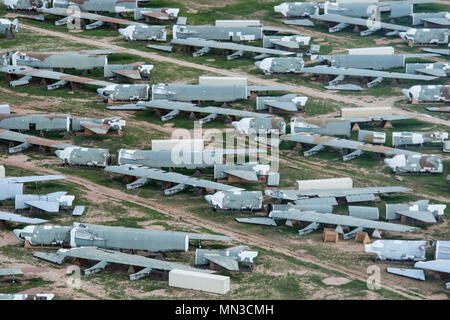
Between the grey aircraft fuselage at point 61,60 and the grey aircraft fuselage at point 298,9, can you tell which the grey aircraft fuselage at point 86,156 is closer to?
the grey aircraft fuselage at point 61,60

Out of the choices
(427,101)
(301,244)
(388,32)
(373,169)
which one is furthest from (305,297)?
(388,32)

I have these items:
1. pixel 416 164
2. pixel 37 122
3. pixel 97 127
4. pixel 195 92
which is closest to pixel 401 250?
pixel 416 164

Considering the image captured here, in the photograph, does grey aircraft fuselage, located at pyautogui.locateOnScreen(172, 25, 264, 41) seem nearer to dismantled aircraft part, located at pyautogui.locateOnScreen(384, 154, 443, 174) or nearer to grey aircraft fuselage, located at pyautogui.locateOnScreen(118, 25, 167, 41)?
grey aircraft fuselage, located at pyautogui.locateOnScreen(118, 25, 167, 41)

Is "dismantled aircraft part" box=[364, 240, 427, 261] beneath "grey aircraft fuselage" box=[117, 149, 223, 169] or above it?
beneath

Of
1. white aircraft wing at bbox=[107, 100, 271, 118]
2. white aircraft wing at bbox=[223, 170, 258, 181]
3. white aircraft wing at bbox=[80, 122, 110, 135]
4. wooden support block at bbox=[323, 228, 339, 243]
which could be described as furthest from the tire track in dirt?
white aircraft wing at bbox=[107, 100, 271, 118]

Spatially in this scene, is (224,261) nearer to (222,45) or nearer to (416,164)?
(416,164)
